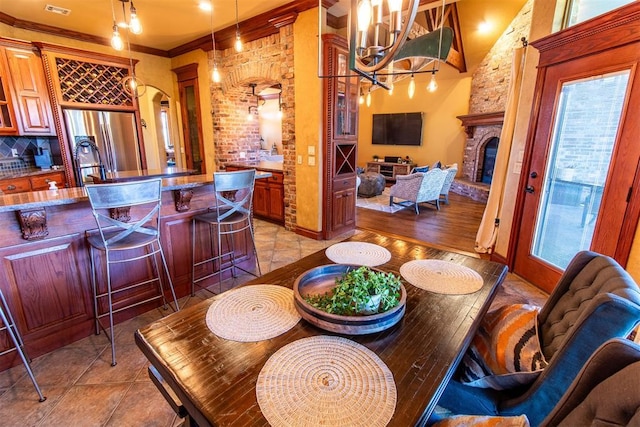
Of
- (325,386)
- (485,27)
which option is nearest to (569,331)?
(325,386)

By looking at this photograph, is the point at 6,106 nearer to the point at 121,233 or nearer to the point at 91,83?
the point at 91,83

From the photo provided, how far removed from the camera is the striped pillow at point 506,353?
109 centimetres

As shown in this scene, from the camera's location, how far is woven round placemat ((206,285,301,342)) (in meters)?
1.11

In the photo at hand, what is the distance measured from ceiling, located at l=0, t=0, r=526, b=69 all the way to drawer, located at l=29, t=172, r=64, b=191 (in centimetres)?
215

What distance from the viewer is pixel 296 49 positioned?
402 cm

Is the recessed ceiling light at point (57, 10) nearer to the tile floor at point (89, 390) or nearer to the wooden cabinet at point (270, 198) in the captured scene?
the wooden cabinet at point (270, 198)

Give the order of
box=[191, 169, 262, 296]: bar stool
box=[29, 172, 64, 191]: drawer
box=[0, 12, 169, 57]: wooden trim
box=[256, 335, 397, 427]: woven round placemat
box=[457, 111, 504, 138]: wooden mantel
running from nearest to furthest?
box=[256, 335, 397, 427]: woven round placemat
box=[191, 169, 262, 296]: bar stool
box=[29, 172, 64, 191]: drawer
box=[0, 12, 169, 57]: wooden trim
box=[457, 111, 504, 138]: wooden mantel

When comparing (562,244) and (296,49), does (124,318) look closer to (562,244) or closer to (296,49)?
(296,49)

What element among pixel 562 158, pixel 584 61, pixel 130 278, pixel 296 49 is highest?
pixel 296 49

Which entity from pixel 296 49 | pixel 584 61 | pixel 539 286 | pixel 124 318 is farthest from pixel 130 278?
pixel 584 61

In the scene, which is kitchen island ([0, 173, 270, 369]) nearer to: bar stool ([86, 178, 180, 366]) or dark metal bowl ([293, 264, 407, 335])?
bar stool ([86, 178, 180, 366])

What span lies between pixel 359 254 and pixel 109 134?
5118 mm

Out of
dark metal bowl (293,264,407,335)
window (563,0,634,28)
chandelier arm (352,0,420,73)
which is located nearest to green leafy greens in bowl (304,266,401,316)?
dark metal bowl (293,264,407,335)

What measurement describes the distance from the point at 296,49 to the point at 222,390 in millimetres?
4140
